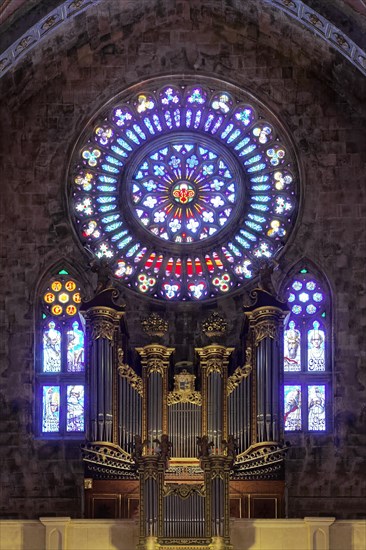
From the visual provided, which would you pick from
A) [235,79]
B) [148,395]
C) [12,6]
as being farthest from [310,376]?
[12,6]

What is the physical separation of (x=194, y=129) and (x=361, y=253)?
404 centimetres

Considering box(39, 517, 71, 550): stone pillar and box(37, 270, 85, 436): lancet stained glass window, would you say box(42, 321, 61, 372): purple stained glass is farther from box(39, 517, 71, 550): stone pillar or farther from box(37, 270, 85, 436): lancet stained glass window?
box(39, 517, 71, 550): stone pillar

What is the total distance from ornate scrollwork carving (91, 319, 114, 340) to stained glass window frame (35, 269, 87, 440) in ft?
3.81

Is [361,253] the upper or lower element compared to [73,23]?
lower

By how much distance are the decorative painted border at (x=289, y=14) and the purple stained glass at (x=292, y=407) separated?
5.99 metres

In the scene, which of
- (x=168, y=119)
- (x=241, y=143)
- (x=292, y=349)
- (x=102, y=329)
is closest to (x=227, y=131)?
(x=241, y=143)

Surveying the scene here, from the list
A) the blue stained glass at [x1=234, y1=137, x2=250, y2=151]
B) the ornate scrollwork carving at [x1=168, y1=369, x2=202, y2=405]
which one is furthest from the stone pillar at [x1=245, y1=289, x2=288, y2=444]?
the blue stained glass at [x1=234, y1=137, x2=250, y2=151]

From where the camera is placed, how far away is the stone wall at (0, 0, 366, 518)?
33750 millimetres

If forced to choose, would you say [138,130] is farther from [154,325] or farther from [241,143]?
[154,325]

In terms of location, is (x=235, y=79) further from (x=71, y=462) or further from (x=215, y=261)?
(x=71, y=462)

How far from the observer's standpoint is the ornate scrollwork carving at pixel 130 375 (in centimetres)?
3250

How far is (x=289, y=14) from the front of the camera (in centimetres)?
3425

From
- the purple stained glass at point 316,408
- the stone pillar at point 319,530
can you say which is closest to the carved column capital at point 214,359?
the purple stained glass at point 316,408

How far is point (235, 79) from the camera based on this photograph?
117 ft
